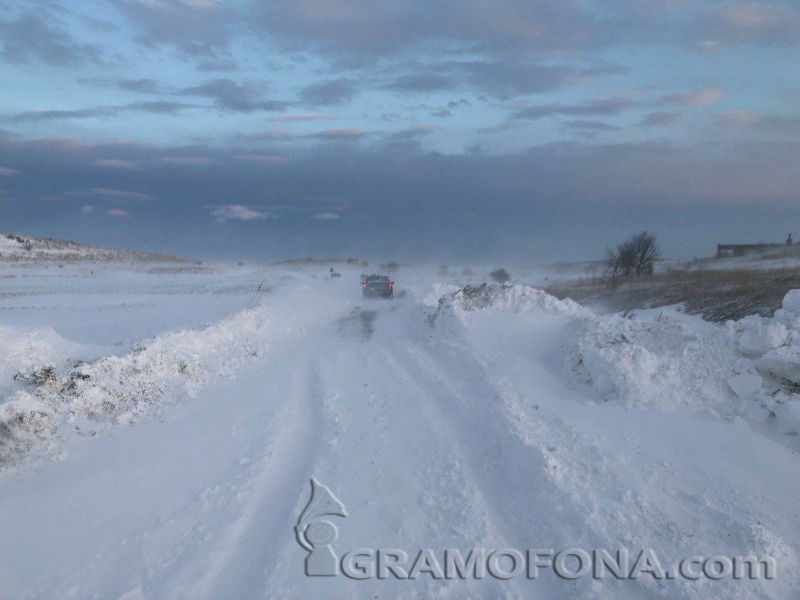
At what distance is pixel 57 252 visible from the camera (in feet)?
190

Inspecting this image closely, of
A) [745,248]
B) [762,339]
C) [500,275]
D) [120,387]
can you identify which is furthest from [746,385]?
[745,248]

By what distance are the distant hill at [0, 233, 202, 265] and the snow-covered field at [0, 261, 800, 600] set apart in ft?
168

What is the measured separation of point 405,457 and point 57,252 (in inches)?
2733

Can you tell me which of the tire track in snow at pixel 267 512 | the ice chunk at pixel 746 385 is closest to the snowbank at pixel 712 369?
the ice chunk at pixel 746 385

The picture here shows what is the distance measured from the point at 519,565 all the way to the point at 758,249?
5912 centimetres

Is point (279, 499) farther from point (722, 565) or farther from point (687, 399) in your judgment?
point (687, 399)

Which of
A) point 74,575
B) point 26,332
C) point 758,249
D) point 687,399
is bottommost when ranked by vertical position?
point 74,575

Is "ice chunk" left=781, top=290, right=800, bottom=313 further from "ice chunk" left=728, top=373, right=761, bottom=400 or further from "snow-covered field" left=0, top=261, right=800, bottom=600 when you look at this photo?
"ice chunk" left=728, top=373, right=761, bottom=400

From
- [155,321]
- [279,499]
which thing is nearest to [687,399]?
[279,499]

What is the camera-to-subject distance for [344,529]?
5457mm

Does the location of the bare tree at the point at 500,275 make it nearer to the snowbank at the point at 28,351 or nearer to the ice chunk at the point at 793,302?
the ice chunk at the point at 793,302

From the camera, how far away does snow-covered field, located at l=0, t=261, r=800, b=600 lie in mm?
4859

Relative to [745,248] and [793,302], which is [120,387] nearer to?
[793,302]

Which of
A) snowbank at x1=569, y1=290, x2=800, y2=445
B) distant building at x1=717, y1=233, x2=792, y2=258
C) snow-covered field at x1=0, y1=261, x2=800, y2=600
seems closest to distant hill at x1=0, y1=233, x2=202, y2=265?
snow-covered field at x1=0, y1=261, x2=800, y2=600
